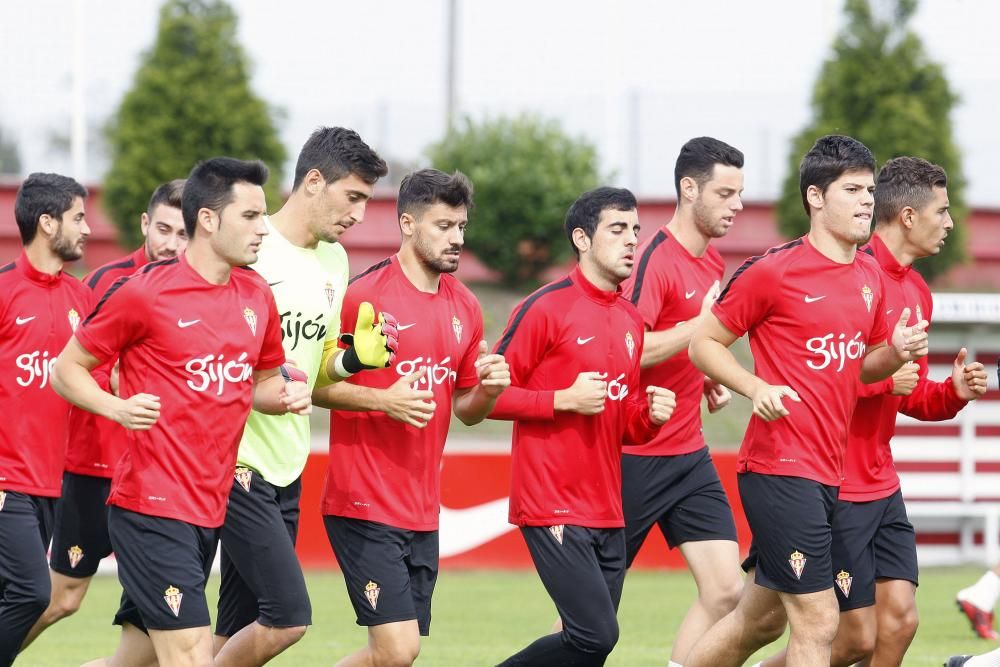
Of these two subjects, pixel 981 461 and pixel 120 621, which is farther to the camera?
pixel 981 461

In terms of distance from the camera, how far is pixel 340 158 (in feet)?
22.0

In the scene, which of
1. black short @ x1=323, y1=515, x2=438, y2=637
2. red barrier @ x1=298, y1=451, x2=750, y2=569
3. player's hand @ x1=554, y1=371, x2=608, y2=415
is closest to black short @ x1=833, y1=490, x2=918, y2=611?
player's hand @ x1=554, y1=371, x2=608, y2=415

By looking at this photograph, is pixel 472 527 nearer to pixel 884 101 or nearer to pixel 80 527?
pixel 80 527

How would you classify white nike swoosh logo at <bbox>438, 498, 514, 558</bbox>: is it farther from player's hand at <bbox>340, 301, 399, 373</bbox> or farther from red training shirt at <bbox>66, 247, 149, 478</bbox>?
player's hand at <bbox>340, 301, 399, 373</bbox>

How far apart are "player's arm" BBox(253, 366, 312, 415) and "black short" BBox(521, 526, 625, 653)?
1.38 m

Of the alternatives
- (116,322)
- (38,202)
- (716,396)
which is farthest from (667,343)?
(38,202)

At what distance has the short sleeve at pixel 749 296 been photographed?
6.63 m

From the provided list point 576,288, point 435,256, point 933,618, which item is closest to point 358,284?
point 435,256

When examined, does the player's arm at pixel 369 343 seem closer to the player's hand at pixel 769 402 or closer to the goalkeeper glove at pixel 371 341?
the goalkeeper glove at pixel 371 341

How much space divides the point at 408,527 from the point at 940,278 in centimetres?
1904

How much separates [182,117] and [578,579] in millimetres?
19005

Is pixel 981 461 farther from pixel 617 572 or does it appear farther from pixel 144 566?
pixel 144 566

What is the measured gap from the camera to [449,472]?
14445 millimetres

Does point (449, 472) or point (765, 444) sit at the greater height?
point (765, 444)
